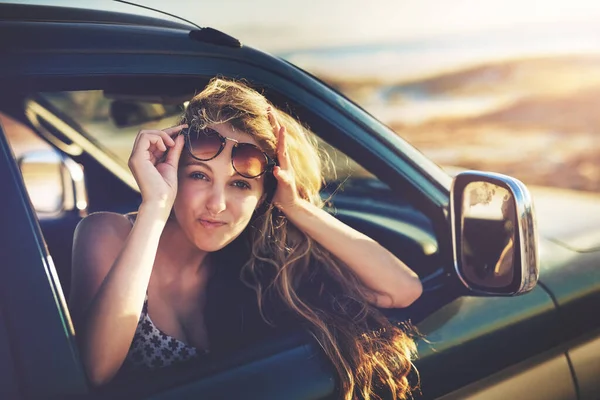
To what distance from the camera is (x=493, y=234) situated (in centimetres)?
194

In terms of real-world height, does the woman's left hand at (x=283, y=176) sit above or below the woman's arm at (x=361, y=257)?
above

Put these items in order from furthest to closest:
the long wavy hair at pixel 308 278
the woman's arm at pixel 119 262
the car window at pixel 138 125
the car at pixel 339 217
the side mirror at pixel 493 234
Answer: the car window at pixel 138 125, the side mirror at pixel 493 234, the long wavy hair at pixel 308 278, the woman's arm at pixel 119 262, the car at pixel 339 217

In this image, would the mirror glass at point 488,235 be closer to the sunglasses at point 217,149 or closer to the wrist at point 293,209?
the wrist at point 293,209

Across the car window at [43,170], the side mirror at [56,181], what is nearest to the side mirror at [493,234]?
the side mirror at [56,181]

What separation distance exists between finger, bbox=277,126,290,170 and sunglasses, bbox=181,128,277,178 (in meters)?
0.08

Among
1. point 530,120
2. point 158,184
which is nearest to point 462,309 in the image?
point 158,184

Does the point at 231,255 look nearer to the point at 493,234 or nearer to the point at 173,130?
the point at 173,130

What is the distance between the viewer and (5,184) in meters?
1.34

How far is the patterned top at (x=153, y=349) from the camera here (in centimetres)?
159

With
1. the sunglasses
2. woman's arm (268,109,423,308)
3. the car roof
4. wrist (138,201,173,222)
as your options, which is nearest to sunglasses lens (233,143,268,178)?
the sunglasses

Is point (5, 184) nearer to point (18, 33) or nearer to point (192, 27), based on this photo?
point (18, 33)

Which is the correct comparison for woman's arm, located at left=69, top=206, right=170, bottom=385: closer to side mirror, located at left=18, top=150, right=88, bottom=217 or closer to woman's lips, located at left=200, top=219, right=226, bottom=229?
woman's lips, located at left=200, top=219, right=226, bottom=229

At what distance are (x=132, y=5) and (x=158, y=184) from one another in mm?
520

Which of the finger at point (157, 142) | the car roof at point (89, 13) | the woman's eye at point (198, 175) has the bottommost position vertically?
the woman's eye at point (198, 175)
